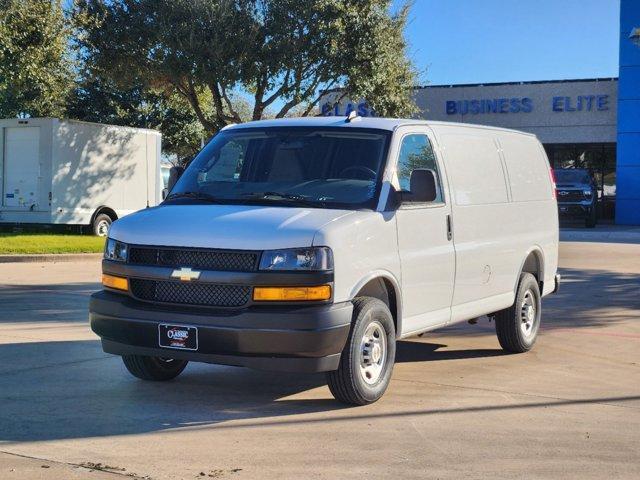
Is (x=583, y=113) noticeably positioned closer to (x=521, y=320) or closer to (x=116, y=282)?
(x=521, y=320)

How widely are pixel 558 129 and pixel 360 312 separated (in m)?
34.3

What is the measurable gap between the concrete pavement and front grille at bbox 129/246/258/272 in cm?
103

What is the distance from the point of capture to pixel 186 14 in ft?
85.4

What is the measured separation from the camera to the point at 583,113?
38.8 meters

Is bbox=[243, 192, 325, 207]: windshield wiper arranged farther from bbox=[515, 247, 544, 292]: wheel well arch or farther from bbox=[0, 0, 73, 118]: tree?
bbox=[0, 0, 73, 118]: tree

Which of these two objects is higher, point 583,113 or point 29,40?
point 583,113

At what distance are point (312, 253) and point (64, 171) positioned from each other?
2063cm

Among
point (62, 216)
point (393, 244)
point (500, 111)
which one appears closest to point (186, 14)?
point (62, 216)

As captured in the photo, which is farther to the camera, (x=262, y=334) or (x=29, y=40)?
(x=29, y=40)

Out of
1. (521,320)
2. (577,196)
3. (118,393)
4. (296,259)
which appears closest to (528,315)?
(521,320)

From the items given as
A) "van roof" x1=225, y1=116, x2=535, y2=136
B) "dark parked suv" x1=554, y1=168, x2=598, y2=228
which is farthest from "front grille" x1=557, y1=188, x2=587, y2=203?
"van roof" x1=225, y1=116, x2=535, y2=136

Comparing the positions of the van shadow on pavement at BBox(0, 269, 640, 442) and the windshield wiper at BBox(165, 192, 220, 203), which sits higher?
the windshield wiper at BBox(165, 192, 220, 203)

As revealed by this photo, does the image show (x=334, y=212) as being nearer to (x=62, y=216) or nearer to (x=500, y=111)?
(x=62, y=216)

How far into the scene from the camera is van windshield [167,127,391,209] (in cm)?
697
